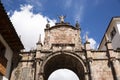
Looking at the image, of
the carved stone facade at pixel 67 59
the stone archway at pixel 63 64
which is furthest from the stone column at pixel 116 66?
the stone archway at pixel 63 64

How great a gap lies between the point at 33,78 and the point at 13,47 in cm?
381

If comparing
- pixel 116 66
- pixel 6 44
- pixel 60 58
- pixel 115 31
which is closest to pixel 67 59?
pixel 60 58

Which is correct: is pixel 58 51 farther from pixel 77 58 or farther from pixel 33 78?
pixel 33 78

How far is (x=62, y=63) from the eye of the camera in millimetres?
20672

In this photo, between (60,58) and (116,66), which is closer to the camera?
(116,66)

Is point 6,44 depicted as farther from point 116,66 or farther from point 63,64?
point 116,66

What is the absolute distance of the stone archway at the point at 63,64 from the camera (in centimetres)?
1812

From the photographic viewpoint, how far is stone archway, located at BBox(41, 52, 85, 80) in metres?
18.1

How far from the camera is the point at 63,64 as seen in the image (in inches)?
824

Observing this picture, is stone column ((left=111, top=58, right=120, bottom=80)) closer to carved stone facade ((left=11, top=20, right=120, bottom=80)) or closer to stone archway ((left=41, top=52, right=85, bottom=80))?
carved stone facade ((left=11, top=20, right=120, bottom=80))

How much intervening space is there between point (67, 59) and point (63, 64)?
5.77 feet

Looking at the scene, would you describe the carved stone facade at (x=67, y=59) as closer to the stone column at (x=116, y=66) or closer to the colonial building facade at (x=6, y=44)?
the stone column at (x=116, y=66)

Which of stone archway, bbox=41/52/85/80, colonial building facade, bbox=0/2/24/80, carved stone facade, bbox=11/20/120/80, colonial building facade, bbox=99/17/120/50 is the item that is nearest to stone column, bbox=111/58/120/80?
carved stone facade, bbox=11/20/120/80

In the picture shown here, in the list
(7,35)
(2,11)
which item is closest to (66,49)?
(7,35)
